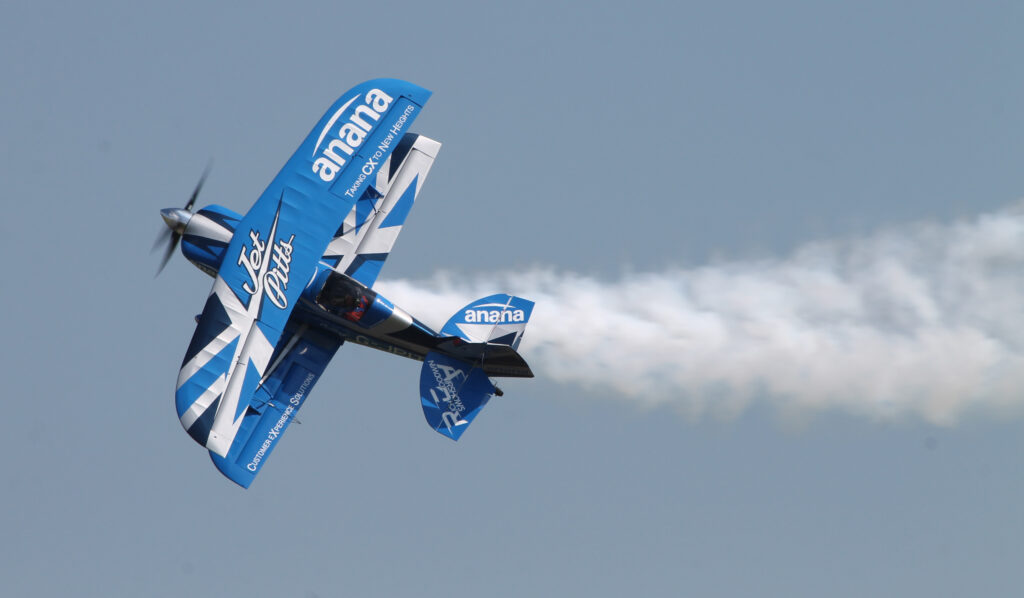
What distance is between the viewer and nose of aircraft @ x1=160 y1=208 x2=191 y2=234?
29500 mm

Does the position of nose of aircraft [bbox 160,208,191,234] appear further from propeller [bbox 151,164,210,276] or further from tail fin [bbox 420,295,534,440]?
tail fin [bbox 420,295,534,440]

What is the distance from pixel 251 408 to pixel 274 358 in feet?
3.68

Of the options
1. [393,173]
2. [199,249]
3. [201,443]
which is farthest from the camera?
[393,173]

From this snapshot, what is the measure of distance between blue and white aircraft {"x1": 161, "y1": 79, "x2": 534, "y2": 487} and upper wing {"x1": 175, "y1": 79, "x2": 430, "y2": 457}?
0.02 m

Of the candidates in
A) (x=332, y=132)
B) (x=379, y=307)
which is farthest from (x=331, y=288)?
(x=332, y=132)

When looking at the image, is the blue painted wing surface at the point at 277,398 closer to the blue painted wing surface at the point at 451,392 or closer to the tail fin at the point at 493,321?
the blue painted wing surface at the point at 451,392

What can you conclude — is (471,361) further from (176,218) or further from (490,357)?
(176,218)

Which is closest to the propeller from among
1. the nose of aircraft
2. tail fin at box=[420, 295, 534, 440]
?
the nose of aircraft

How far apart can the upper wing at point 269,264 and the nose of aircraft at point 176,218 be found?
1451 mm

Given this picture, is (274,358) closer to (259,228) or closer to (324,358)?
(324,358)

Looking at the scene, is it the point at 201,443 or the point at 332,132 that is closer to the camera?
the point at 201,443

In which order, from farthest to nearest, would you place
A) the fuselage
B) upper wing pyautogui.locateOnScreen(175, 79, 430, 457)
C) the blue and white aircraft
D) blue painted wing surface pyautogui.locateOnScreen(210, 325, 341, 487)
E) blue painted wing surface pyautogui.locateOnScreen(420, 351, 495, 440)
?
the fuselage → blue painted wing surface pyautogui.locateOnScreen(420, 351, 495, 440) → blue painted wing surface pyautogui.locateOnScreen(210, 325, 341, 487) → the blue and white aircraft → upper wing pyautogui.locateOnScreen(175, 79, 430, 457)

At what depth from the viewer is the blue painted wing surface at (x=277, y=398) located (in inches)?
1151

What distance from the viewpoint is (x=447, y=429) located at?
1156 inches
